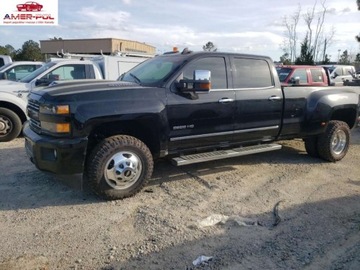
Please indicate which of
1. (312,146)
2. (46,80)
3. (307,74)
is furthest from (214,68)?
(307,74)

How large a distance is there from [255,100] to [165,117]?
1.63 m

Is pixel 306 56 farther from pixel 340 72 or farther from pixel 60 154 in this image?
pixel 60 154

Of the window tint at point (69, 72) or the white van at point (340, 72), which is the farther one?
the white van at point (340, 72)

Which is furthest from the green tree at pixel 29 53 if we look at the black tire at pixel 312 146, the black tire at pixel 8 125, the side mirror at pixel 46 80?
the black tire at pixel 312 146

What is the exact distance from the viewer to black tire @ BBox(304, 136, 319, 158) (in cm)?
686

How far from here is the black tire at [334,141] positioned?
22.0ft

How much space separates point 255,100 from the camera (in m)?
5.66

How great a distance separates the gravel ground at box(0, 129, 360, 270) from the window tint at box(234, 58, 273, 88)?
4.73ft

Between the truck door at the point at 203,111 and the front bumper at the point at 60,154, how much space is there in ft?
4.08

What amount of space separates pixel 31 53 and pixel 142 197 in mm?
40469

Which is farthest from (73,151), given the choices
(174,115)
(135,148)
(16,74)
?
(16,74)

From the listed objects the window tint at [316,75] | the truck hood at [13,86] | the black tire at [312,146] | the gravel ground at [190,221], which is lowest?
the gravel ground at [190,221]

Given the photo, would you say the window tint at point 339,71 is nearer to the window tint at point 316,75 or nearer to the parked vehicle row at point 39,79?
the window tint at point 316,75

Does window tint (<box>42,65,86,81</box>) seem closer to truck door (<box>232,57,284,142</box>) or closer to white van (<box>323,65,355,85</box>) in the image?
truck door (<box>232,57,284,142</box>)
